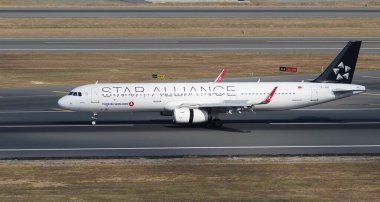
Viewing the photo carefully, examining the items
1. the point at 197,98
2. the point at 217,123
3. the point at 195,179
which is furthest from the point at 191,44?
the point at 195,179

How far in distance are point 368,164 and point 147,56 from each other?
2329 inches

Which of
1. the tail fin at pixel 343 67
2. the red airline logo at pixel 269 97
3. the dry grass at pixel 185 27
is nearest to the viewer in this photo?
the red airline logo at pixel 269 97

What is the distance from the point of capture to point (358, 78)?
3669 inches

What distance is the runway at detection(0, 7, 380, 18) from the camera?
158 metres

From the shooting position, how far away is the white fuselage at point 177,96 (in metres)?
65.4

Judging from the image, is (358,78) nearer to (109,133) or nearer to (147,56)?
(147,56)

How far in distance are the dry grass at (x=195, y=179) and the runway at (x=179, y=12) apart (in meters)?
105

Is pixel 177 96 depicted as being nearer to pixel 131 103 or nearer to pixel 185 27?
pixel 131 103

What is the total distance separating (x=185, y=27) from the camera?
462 feet

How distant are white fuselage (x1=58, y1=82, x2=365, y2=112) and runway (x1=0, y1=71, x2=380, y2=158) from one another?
1.81 meters

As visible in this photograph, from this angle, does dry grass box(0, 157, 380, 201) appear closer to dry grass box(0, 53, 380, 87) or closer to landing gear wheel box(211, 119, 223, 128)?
landing gear wheel box(211, 119, 223, 128)

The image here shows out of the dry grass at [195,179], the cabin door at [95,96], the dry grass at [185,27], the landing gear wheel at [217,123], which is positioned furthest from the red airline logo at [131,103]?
the dry grass at [185,27]

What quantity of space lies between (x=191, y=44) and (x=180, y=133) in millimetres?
57440

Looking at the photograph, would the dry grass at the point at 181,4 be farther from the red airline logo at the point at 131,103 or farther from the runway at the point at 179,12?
the red airline logo at the point at 131,103
